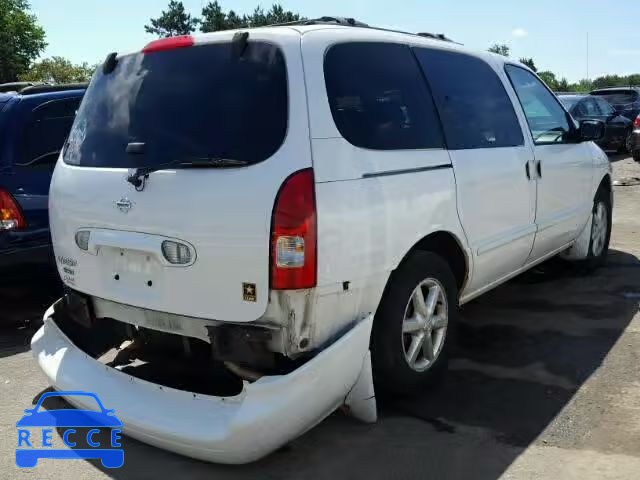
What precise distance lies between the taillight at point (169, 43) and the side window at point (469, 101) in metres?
1.29

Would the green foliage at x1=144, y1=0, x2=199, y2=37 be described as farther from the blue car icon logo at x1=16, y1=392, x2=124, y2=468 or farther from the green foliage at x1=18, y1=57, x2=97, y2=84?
the blue car icon logo at x1=16, y1=392, x2=124, y2=468

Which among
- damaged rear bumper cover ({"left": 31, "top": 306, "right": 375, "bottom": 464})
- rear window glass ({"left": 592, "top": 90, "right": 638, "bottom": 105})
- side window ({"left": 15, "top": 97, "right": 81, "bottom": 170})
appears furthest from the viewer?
rear window glass ({"left": 592, "top": 90, "right": 638, "bottom": 105})

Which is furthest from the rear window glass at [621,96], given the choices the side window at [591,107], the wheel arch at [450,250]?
the wheel arch at [450,250]

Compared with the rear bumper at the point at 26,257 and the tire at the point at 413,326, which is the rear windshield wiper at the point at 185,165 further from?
the rear bumper at the point at 26,257

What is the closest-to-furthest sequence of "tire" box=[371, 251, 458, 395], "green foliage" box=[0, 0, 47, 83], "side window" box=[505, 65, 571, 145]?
"tire" box=[371, 251, 458, 395], "side window" box=[505, 65, 571, 145], "green foliage" box=[0, 0, 47, 83]

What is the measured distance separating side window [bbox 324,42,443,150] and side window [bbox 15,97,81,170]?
2877 millimetres

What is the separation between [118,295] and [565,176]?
3.42m

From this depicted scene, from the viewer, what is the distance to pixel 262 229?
8.66ft

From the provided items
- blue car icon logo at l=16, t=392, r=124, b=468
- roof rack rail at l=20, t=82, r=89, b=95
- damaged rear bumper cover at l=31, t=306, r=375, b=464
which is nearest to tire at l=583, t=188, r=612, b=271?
damaged rear bumper cover at l=31, t=306, r=375, b=464

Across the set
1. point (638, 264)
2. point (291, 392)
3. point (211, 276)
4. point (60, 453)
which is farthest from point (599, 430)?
point (638, 264)

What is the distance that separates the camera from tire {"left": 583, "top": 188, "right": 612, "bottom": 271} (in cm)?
575

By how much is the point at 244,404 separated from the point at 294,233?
720mm

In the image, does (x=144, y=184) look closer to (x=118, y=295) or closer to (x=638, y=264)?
(x=118, y=295)

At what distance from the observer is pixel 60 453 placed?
3.15m
